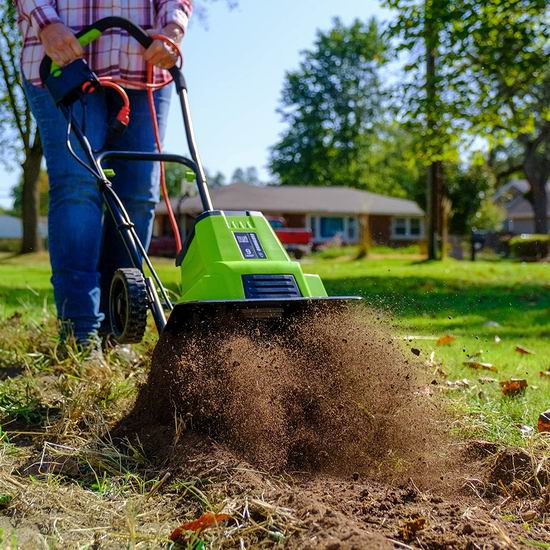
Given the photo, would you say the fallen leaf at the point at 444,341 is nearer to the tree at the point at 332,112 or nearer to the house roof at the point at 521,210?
the tree at the point at 332,112

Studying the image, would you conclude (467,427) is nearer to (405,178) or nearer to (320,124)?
(320,124)

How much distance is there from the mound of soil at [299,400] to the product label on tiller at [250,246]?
0.99 feet

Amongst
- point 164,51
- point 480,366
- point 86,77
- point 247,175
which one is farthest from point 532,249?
point 247,175

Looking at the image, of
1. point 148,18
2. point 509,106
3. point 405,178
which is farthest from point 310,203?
point 148,18

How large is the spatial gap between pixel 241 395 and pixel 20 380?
118 centimetres

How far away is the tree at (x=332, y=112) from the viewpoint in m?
48.4

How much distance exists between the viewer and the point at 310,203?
38656 millimetres

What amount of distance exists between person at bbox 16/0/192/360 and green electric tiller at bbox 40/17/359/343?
25 centimetres

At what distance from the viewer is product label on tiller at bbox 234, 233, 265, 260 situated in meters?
2.55

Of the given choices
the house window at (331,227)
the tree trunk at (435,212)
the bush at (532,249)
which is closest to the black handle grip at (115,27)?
the tree trunk at (435,212)

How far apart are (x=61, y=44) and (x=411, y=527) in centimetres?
234

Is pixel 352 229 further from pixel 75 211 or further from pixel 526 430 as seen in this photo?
pixel 526 430

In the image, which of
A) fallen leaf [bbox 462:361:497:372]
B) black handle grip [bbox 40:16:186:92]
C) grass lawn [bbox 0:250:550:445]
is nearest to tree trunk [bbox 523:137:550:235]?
grass lawn [bbox 0:250:550:445]

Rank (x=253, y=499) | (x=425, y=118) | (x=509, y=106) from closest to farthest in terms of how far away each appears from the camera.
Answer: (x=253, y=499), (x=425, y=118), (x=509, y=106)
